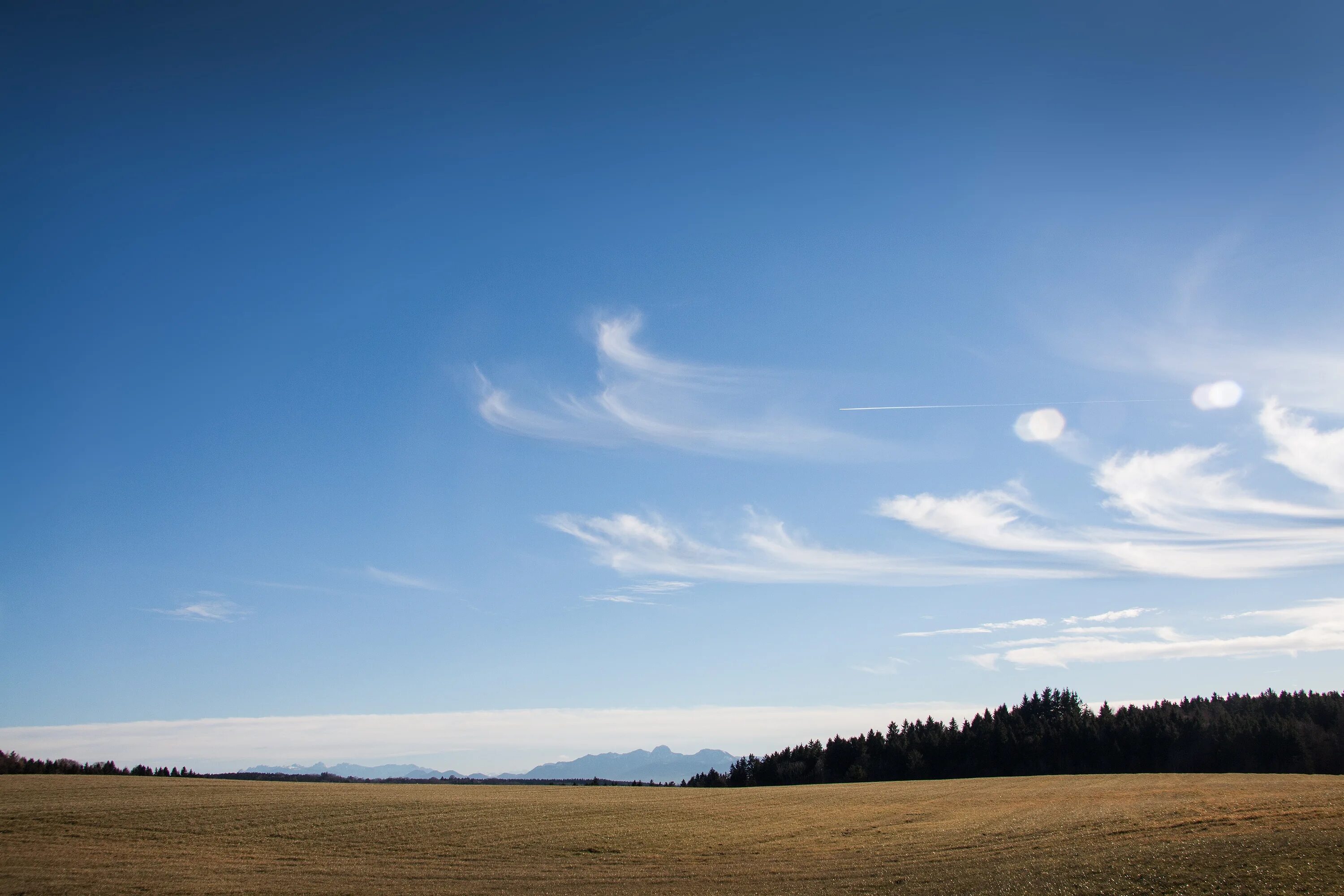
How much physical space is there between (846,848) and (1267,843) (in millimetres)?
19236

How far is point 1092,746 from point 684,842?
111622 mm

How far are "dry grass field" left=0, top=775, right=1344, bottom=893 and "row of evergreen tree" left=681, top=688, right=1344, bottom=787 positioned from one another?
50215mm

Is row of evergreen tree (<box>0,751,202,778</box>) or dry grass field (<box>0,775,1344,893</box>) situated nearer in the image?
dry grass field (<box>0,775,1344,893</box>)

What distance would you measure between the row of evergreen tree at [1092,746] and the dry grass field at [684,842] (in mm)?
50215

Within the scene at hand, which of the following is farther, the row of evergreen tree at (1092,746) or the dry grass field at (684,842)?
the row of evergreen tree at (1092,746)

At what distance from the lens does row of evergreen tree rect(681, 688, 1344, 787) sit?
114 m

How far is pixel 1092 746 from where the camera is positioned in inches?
5167

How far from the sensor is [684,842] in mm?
47531

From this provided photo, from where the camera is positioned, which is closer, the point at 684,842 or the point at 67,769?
the point at 684,842

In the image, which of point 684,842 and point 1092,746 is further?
point 1092,746

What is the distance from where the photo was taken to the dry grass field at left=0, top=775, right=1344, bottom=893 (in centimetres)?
3161

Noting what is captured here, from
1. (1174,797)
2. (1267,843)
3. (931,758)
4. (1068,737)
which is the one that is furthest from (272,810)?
(1068,737)

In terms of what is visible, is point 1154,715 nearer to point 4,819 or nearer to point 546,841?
point 546,841

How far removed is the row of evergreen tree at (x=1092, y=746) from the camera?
375 feet
